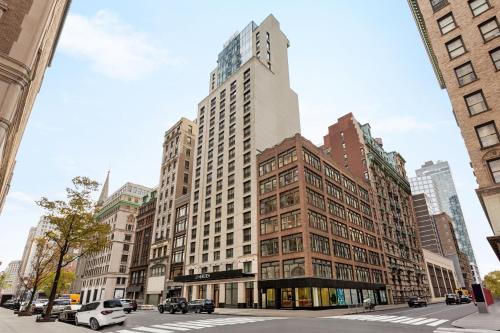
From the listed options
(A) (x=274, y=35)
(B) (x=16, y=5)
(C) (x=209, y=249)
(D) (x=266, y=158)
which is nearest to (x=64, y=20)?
(B) (x=16, y=5)

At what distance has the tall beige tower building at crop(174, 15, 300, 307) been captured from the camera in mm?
48656

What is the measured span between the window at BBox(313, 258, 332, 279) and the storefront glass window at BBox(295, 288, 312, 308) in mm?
2745

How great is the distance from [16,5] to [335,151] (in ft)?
250

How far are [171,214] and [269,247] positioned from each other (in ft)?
108

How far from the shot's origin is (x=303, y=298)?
37.8 meters

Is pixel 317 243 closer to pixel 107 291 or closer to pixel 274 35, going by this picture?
pixel 274 35

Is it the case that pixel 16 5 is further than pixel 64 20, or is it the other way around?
pixel 64 20

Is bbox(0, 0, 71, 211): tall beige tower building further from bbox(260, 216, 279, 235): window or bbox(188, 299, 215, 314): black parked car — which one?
bbox(260, 216, 279, 235): window

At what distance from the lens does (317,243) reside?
140 feet

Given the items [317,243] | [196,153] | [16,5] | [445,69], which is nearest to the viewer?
[16,5]

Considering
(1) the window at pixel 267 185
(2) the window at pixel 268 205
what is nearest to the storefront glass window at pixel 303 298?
(2) the window at pixel 268 205

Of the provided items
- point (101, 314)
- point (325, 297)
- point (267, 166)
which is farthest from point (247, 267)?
point (101, 314)

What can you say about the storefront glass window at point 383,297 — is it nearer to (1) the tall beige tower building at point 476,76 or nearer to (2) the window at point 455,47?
(1) the tall beige tower building at point 476,76

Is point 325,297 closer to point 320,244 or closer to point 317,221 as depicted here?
point 320,244
